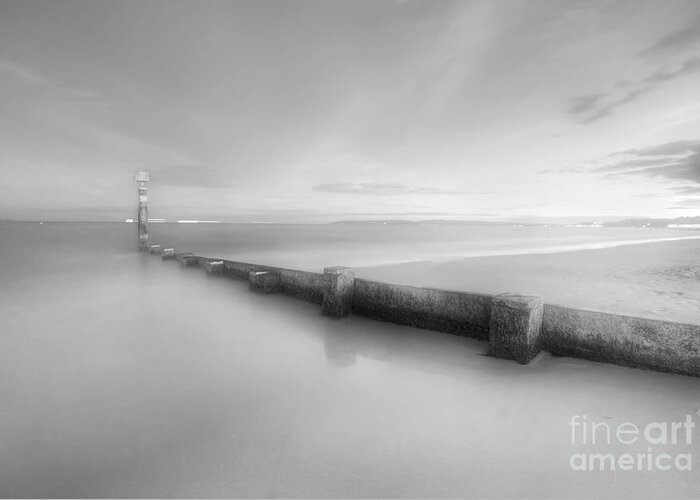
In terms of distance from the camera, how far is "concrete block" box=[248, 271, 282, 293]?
30.7 feet

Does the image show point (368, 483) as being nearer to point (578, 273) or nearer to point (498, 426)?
point (498, 426)

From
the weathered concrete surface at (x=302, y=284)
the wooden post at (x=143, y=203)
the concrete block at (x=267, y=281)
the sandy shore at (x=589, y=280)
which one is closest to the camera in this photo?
the weathered concrete surface at (x=302, y=284)

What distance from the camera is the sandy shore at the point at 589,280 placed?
36.7 feet

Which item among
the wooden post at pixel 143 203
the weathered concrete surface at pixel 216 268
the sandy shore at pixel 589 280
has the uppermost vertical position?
the wooden post at pixel 143 203

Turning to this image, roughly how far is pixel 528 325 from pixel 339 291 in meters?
3.54

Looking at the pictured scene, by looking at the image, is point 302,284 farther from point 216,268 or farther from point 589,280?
point 589,280

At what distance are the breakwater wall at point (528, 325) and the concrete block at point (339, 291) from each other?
0.02 meters

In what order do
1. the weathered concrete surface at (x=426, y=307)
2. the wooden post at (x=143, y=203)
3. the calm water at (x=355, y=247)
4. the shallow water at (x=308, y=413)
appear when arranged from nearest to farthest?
the shallow water at (x=308, y=413) → the weathered concrete surface at (x=426, y=307) → the wooden post at (x=143, y=203) → the calm water at (x=355, y=247)

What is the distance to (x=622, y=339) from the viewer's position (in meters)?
4.39

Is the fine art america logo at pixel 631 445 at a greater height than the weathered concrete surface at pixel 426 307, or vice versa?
the weathered concrete surface at pixel 426 307

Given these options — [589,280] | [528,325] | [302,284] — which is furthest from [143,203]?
[589,280]

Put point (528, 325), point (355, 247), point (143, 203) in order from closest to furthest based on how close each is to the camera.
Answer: point (528, 325)
point (143, 203)
point (355, 247)

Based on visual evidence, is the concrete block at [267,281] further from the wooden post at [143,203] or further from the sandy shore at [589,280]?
the wooden post at [143,203]

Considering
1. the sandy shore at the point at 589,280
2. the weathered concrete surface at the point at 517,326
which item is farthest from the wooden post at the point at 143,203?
the weathered concrete surface at the point at 517,326
